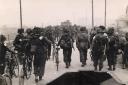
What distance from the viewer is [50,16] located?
1309cm

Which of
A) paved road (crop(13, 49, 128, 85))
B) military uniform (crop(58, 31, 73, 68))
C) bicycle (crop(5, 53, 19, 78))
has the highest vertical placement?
military uniform (crop(58, 31, 73, 68))

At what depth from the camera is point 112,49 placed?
33.7ft

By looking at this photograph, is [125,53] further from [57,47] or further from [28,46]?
[28,46]

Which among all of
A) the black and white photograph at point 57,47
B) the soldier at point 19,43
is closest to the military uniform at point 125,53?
the black and white photograph at point 57,47

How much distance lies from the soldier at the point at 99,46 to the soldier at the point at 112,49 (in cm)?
22

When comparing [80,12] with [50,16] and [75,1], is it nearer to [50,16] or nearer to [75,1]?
[75,1]

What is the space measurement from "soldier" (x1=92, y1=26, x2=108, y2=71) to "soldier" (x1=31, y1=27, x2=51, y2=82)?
1.48 m

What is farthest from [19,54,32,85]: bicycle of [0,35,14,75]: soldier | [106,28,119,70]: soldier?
[106,28,119,70]: soldier

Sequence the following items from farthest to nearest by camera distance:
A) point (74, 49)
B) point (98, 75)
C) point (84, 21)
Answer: point (84, 21) < point (74, 49) < point (98, 75)

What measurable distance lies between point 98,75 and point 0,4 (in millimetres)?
3570

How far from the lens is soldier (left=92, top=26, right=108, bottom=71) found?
9836mm

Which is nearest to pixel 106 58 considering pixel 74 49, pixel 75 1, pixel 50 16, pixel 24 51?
pixel 74 49

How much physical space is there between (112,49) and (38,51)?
2.26 metres

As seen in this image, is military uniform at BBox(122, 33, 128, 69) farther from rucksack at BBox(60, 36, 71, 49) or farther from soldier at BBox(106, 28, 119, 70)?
rucksack at BBox(60, 36, 71, 49)
